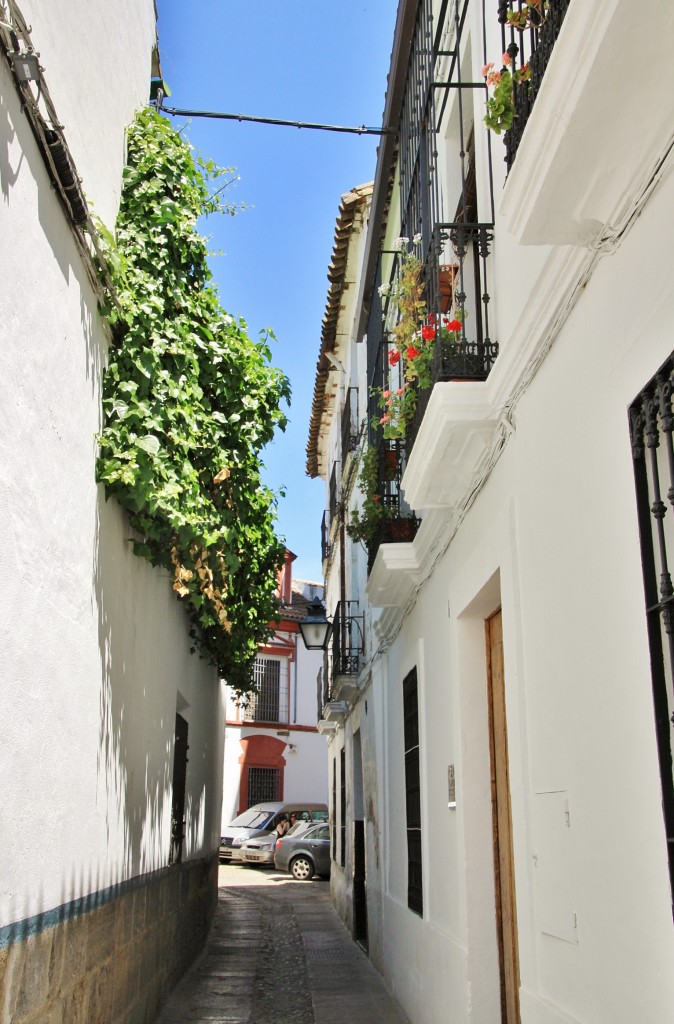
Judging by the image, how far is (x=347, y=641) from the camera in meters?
13.8

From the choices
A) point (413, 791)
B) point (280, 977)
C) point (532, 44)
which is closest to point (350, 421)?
point (413, 791)

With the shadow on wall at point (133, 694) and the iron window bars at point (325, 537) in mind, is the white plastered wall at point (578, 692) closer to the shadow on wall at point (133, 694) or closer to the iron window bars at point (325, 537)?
the shadow on wall at point (133, 694)

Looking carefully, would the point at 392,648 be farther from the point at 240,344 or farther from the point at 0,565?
the point at 0,565

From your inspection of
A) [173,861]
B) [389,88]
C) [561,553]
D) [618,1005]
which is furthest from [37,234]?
Answer: [173,861]

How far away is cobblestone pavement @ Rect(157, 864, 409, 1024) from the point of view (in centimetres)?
748

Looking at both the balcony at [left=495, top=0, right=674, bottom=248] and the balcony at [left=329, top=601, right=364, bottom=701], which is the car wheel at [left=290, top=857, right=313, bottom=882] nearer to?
the balcony at [left=329, top=601, right=364, bottom=701]

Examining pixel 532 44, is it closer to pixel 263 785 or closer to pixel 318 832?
pixel 318 832

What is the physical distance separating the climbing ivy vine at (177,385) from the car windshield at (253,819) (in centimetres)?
1888

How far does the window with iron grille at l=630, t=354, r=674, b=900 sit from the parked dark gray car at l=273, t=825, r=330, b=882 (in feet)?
67.7

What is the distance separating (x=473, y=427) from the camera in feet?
16.1

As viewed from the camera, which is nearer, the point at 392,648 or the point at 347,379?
the point at 392,648

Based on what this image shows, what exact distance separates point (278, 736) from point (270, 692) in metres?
1.45

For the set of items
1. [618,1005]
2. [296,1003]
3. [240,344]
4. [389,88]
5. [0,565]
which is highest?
[389,88]

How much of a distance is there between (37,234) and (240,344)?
3.13 metres
